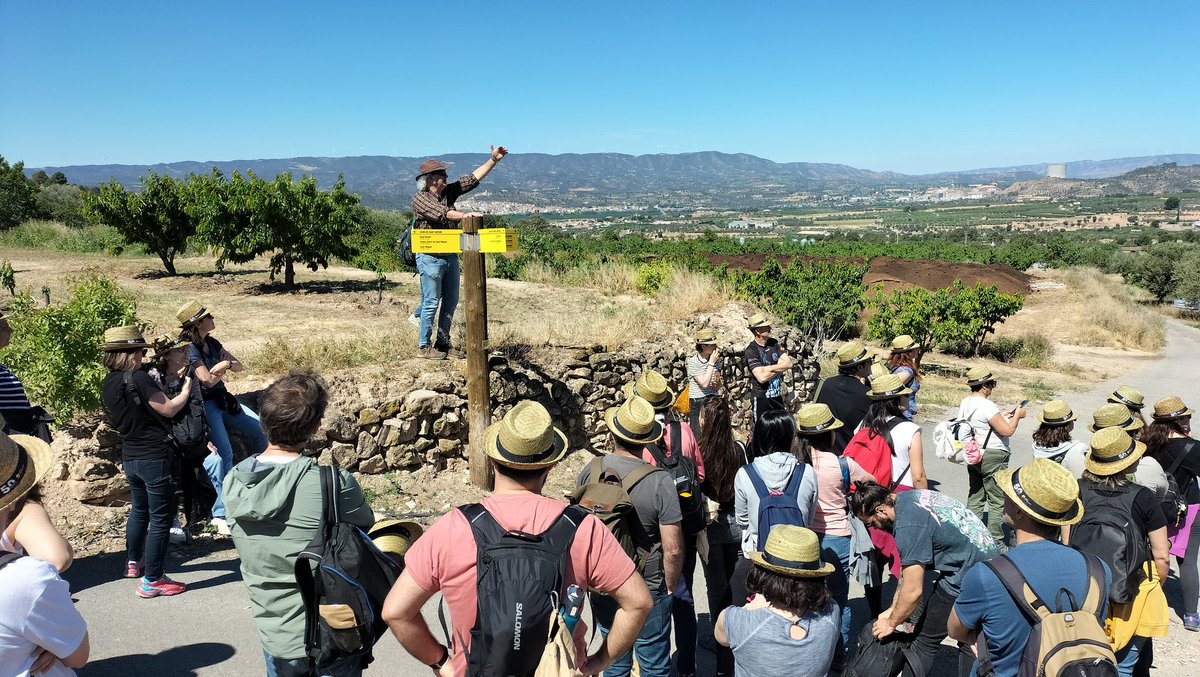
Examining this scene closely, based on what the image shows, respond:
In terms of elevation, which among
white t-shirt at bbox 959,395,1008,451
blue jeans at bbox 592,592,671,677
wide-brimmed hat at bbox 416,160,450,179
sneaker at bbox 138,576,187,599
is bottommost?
sneaker at bbox 138,576,187,599

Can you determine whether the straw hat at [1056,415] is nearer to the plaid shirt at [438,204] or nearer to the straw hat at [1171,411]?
the straw hat at [1171,411]

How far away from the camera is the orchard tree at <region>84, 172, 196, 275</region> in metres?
17.2

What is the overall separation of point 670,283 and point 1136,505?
9478 mm

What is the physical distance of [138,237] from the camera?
1766cm

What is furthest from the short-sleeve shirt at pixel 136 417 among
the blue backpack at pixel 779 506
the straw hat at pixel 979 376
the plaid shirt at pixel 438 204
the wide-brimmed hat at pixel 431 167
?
the straw hat at pixel 979 376

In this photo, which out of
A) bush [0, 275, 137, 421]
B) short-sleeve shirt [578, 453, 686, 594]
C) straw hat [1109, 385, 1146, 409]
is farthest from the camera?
straw hat [1109, 385, 1146, 409]

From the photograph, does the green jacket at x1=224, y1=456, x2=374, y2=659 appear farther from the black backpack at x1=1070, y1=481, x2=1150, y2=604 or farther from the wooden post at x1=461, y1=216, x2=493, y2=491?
the black backpack at x1=1070, y1=481, x2=1150, y2=604

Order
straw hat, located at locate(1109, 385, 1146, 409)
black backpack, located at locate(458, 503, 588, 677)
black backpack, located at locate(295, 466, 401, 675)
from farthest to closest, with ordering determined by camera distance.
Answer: straw hat, located at locate(1109, 385, 1146, 409), black backpack, located at locate(295, 466, 401, 675), black backpack, located at locate(458, 503, 588, 677)

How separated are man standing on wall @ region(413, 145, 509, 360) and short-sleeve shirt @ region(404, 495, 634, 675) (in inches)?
158

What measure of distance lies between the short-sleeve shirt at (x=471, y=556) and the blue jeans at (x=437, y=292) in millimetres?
4637

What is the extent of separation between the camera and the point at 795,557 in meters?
2.59

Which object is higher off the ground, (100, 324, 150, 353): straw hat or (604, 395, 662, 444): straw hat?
(100, 324, 150, 353): straw hat

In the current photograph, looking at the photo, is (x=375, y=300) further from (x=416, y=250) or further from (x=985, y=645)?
(x=985, y=645)

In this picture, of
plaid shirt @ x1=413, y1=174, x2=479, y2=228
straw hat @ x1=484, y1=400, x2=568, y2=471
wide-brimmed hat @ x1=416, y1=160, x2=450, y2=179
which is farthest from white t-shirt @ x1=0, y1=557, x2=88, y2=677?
wide-brimmed hat @ x1=416, y1=160, x2=450, y2=179
